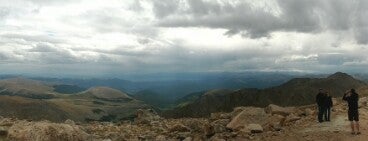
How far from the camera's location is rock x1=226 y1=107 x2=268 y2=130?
3469 centimetres

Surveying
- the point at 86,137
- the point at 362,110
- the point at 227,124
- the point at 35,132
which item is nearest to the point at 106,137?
the point at 86,137

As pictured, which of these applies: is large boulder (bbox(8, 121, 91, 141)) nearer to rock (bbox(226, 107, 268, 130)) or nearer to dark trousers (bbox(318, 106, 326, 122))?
rock (bbox(226, 107, 268, 130))

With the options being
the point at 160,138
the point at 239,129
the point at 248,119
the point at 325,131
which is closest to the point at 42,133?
the point at 160,138

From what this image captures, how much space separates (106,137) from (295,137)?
1340 centimetres

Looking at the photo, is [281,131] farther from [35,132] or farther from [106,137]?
[35,132]

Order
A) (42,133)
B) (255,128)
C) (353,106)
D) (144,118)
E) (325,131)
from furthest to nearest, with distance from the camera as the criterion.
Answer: (144,118) → (255,128) → (325,131) → (353,106) → (42,133)

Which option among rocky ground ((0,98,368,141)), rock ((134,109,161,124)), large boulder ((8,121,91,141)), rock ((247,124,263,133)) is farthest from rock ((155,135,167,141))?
rock ((134,109,161,124))

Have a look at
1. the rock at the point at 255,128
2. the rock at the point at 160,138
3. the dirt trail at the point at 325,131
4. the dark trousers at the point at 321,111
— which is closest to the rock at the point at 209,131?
the rock at the point at 255,128

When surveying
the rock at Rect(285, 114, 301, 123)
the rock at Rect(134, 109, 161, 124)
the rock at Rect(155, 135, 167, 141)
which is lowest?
the rock at Rect(155, 135, 167, 141)

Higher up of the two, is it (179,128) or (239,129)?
(239,129)

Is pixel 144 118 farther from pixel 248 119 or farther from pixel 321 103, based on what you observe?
pixel 321 103

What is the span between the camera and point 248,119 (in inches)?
1393

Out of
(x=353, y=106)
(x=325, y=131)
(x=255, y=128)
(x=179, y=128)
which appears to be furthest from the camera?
(x=179, y=128)

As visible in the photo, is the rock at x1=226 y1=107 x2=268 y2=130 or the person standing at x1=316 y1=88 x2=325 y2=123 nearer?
the rock at x1=226 y1=107 x2=268 y2=130
